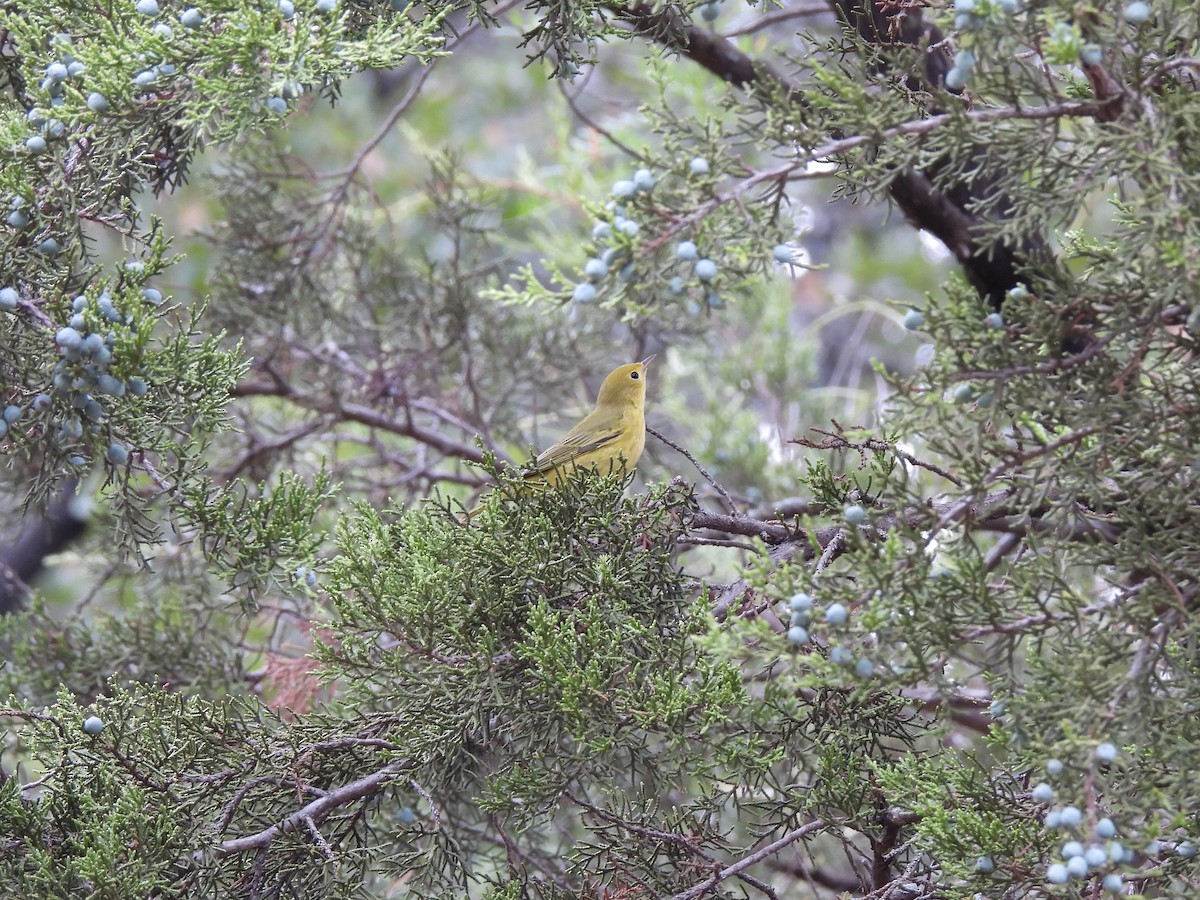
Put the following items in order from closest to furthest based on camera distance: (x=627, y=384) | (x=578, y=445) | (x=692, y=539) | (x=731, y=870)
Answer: (x=731, y=870) < (x=692, y=539) < (x=578, y=445) < (x=627, y=384)

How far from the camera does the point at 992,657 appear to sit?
196 centimetres


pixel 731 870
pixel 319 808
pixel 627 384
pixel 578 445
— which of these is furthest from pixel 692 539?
pixel 627 384

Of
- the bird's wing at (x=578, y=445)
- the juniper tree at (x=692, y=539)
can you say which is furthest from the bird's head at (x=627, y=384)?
the juniper tree at (x=692, y=539)

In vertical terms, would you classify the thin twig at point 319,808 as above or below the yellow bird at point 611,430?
above

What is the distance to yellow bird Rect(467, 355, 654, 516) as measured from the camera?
4274 mm

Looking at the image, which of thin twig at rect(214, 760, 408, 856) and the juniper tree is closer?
the juniper tree

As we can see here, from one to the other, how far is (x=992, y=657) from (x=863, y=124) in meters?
0.98

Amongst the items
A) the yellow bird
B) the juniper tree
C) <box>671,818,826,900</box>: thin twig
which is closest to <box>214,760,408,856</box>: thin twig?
the juniper tree

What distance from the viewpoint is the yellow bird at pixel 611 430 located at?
4274 mm

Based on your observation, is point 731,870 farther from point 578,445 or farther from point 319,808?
point 578,445

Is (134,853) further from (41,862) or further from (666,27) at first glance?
(666,27)

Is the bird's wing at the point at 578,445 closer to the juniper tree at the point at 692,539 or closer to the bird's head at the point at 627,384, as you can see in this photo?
the bird's head at the point at 627,384

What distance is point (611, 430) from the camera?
4.44 m

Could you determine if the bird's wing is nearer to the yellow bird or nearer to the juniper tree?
the yellow bird
